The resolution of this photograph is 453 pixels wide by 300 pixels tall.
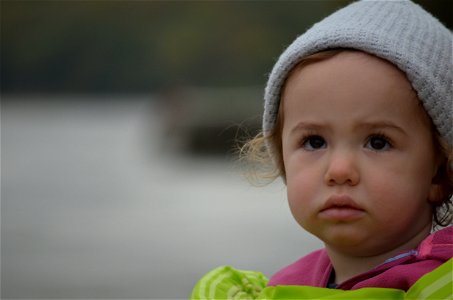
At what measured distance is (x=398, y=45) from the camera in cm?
226

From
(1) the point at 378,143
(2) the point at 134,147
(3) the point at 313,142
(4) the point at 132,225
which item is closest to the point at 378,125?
(1) the point at 378,143

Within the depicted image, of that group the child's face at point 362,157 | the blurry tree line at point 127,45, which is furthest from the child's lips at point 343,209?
the blurry tree line at point 127,45

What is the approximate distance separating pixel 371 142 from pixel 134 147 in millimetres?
20349

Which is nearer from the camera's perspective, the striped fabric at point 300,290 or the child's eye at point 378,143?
the striped fabric at point 300,290

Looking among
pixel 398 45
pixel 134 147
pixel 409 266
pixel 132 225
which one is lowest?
pixel 409 266

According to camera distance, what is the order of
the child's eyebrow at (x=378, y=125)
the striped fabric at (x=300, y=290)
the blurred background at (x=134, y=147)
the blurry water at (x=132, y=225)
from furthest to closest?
the blurred background at (x=134, y=147) → the blurry water at (x=132, y=225) → the child's eyebrow at (x=378, y=125) → the striped fabric at (x=300, y=290)

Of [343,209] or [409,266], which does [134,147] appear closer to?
[343,209]

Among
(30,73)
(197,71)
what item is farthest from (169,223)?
(30,73)

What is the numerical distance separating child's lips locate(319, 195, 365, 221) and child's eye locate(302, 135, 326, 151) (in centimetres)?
14

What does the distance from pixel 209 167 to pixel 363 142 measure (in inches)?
572

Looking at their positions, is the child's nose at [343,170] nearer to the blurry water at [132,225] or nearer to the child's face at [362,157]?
the child's face at [362,157]

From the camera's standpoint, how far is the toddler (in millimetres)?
2201

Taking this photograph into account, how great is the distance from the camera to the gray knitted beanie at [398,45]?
2254 mm

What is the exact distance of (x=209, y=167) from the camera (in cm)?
1675
